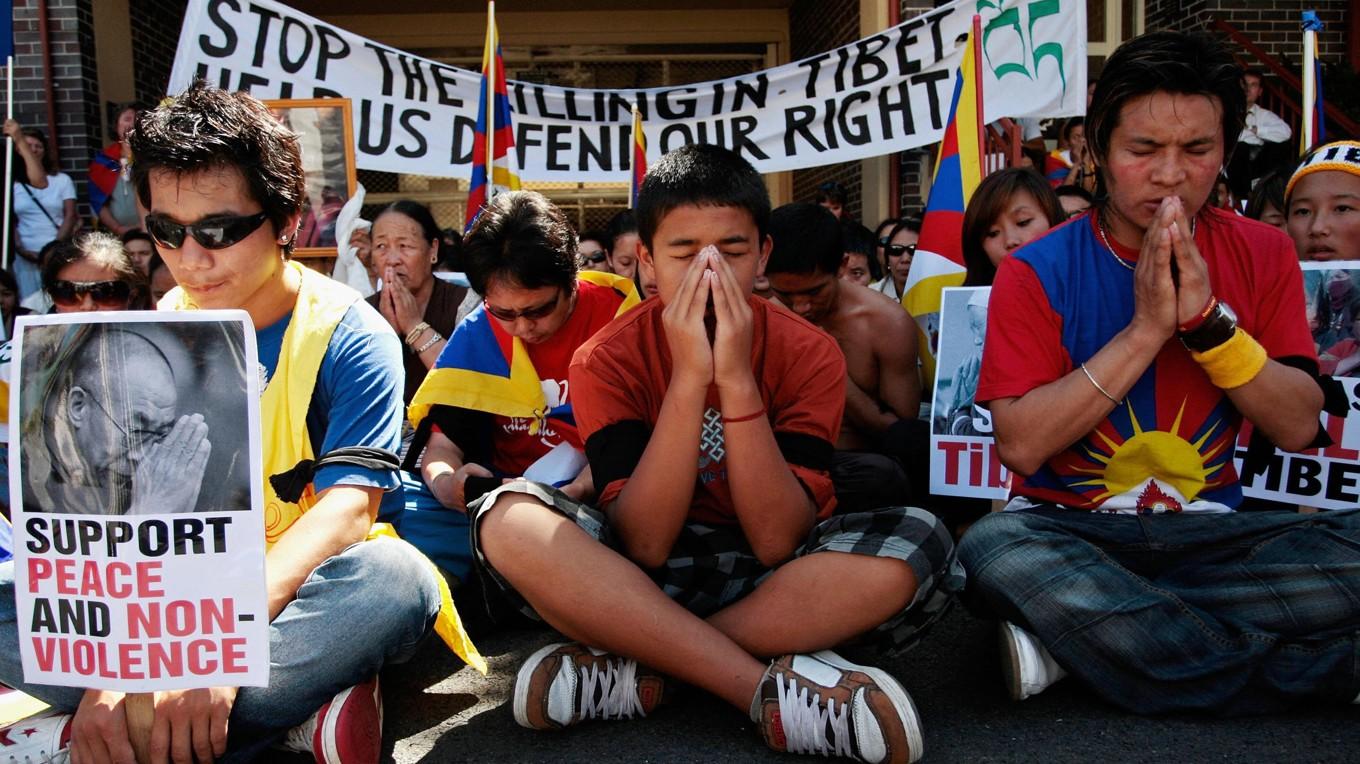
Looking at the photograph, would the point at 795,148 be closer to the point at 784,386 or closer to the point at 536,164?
the point at 536,164

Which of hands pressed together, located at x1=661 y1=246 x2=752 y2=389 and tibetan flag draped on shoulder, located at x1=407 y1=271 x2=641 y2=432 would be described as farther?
tibetan flag draped on shoulder, located at x1=407 y1=271 x2=641 y2=432

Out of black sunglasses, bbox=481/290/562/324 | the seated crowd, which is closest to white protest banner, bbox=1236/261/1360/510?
the seated crowd

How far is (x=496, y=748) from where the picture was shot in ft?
6.86

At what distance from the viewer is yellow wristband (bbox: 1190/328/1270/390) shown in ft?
6.86

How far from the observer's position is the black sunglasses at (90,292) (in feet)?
11.4

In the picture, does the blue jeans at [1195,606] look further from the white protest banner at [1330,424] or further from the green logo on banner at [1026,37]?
the green logo on banner at [1026,37]

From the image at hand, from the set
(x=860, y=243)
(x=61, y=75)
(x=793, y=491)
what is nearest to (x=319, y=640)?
(x=793, y=491)

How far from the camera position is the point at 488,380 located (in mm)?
2941

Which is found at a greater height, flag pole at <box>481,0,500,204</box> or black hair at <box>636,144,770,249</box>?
flag pole at <box>481,0,500,204</box>

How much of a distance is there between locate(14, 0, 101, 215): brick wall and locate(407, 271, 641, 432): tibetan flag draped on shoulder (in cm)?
602

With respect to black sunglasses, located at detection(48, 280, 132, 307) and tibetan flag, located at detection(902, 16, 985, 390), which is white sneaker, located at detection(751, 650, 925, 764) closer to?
tibetan flag, located at detection(902, 16, 985, 390)

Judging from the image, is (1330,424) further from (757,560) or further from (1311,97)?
(1311,97)

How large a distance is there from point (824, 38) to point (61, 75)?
5947 mm

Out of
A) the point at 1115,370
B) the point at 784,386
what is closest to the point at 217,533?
the point at 784,386
